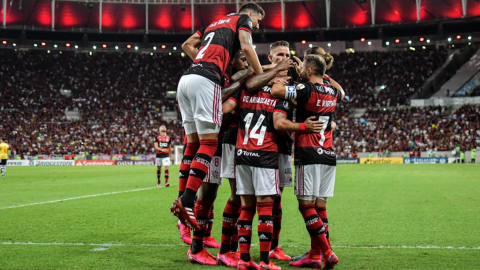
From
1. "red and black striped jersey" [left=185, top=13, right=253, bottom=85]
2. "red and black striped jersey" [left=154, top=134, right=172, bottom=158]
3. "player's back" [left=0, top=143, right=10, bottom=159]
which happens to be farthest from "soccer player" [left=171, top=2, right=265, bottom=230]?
"player's back" [left=0, top=143, right=10, bottom=159]

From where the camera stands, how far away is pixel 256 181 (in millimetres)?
4980

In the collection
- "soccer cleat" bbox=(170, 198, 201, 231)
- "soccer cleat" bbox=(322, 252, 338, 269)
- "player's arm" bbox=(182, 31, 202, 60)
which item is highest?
"player's arm" bbox=(182, 31, 202, 60)

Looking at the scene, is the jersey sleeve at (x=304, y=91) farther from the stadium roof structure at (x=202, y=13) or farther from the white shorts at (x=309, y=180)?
the stadium roof structure at (x=202, y=13)

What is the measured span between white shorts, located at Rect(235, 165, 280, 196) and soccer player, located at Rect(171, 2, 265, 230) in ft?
1.41

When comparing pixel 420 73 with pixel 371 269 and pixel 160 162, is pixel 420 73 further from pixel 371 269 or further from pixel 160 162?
pixel 371 269

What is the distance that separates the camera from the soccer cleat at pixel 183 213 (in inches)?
192

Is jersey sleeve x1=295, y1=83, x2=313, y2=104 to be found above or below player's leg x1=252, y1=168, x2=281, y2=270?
above

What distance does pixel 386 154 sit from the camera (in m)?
42.6

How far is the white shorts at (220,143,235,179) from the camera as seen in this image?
18.5 feet

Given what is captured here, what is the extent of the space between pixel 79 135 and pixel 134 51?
13.7 meters

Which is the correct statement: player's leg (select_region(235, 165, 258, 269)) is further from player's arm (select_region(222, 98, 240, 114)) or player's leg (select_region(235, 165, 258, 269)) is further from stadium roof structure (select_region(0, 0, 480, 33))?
stadium roof structure (select_region(0, 0, 480, 33))

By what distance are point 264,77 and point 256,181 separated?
1.07 metres

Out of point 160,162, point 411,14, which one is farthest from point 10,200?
point 411,14

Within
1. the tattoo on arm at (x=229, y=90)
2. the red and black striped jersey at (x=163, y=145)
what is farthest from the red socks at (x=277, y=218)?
the red and black striped jersey at (x=163, y=145)
